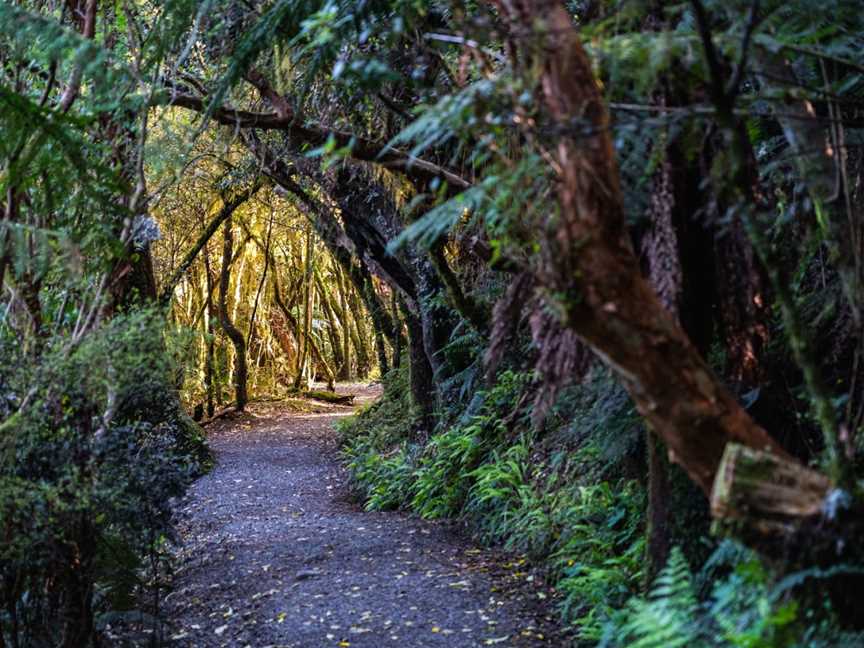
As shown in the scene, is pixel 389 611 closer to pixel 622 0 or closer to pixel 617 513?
pixel 617 513

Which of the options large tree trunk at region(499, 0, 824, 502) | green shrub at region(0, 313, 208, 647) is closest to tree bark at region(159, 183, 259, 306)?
green shrub at region(0, 313, 208, 647)

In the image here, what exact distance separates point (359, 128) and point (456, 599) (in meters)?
4.08

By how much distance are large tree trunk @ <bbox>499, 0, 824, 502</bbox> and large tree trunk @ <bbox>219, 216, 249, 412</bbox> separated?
46.6 feet

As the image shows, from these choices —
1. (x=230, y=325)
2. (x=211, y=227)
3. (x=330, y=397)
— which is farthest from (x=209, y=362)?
(x=330, y=397)

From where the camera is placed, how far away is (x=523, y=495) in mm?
7074

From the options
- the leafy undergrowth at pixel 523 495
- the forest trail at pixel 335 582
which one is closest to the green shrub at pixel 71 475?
the forest trail at pixel 335 582

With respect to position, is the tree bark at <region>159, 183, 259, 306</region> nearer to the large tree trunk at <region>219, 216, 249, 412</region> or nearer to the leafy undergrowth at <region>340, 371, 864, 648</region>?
the large tree trunk at <region>219, 216, 249, 412</region>

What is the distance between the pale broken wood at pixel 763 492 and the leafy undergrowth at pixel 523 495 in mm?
2242

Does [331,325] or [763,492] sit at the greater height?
[331,325]

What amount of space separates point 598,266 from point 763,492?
828 mm

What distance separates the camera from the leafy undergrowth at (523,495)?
5206 millimetres

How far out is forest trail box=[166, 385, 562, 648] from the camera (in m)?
5.23

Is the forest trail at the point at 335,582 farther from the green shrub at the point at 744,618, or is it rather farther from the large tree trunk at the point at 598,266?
the large tree trunk at the point at 598,266

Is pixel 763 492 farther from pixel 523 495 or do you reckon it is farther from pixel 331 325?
pixel 331 325
